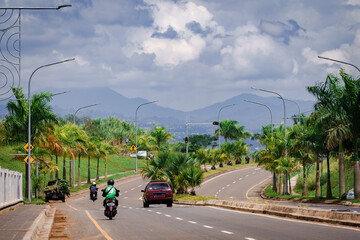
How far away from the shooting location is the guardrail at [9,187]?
31280mm

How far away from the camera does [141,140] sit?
11369cm

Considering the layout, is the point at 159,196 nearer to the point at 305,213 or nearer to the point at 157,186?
the point at 157,186

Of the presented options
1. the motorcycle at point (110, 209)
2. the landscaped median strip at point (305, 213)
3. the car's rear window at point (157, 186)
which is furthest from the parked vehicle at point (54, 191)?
the motorcycle at point (110, 209)

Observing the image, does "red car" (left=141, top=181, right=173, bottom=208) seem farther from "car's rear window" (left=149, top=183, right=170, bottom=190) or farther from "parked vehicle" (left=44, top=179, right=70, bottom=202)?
"parked vehicle" (left=44, top=179, right=70, bottom=202)

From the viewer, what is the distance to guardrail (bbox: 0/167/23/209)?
31280 mm

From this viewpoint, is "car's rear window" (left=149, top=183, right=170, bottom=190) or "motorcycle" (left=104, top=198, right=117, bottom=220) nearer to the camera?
"motorcycle" (left=104, top=198, right=117, bottom=220)

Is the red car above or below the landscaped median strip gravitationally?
below

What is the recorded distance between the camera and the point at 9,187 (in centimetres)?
3481

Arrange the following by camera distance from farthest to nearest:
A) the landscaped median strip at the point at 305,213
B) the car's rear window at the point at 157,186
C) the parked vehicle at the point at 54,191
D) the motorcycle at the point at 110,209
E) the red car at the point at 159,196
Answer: the parked vehicle at the point at 54,191
the car's rear window at the point at 157,186
the red car at the point at 159,196
the motorcycle at the point at 110,209
the landscaped median strip at the point at 305,213

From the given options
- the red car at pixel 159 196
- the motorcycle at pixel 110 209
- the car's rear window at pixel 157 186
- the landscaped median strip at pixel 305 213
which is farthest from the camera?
the car's rear window at pixel 157 186

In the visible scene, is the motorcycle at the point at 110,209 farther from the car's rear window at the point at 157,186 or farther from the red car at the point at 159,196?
the car's rear window at the point at 157,186

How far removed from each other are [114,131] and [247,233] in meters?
138

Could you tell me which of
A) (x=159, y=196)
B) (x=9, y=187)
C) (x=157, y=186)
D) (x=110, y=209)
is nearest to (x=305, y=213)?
(x=110, y=209)

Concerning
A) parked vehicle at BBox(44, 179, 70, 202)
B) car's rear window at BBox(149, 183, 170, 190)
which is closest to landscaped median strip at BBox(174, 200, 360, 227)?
car's rear window at BBox(149, 183, 170, 190)
